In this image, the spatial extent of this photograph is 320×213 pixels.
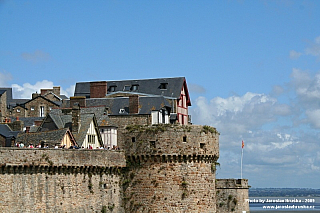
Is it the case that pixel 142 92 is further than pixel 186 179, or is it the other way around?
pixel 142 92

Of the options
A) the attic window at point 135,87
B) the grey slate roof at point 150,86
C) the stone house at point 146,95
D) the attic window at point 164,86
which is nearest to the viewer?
the stone house at point 146,95

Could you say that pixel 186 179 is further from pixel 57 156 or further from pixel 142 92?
pixel 142 92

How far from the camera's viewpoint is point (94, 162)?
148 feet

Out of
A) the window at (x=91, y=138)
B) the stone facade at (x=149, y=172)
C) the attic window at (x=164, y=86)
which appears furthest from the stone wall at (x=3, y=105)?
the stone facade at (x=149, y=172)

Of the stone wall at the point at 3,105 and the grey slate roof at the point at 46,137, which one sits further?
the stone wall at the point at 3,105

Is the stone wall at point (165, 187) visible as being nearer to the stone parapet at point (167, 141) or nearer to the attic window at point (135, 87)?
the stone parapet at point (167, 141)

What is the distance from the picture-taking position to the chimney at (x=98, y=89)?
6456 centimetres

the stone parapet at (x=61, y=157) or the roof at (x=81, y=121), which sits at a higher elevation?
the roof at (x=81, y=121)

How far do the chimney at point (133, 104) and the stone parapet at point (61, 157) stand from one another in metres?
11.4

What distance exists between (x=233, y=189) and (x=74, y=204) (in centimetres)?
1674

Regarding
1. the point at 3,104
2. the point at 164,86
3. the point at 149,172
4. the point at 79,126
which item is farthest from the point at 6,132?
the point at 3,104

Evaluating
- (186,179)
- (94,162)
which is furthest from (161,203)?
(94,162)

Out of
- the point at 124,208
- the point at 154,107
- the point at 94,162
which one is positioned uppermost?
the point at 154,107

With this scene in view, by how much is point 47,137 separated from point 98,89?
17704mm
